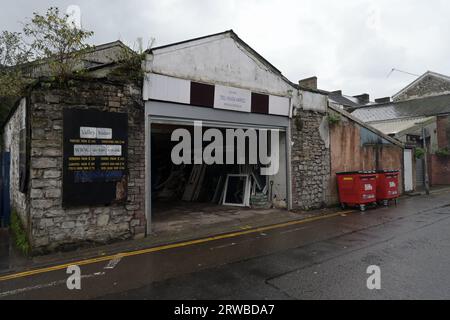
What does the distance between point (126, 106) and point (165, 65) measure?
1.41 meters

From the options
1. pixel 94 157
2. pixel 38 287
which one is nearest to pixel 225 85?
pixel 94 157

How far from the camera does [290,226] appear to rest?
798cm

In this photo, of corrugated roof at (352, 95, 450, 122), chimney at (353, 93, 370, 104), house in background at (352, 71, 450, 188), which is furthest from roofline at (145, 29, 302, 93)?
chimney at (353, 93, 370, 104)

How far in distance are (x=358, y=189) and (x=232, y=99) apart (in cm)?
540

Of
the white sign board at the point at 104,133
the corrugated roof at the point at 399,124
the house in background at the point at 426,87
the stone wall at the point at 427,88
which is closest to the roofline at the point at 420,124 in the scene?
the corrugated roof at the point at 399,124

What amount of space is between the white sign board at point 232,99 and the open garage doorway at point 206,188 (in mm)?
605

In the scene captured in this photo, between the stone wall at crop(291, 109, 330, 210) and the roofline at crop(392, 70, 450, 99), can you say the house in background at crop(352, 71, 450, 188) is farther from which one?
the stone wall at crop(291, 109, 330, 210)

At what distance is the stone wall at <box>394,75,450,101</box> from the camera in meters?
26.9

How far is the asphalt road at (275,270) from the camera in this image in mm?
3855

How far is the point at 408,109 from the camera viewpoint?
25.2m

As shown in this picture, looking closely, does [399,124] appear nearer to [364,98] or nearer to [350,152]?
[350,152]

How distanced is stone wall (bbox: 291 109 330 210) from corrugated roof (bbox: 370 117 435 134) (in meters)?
11.0
